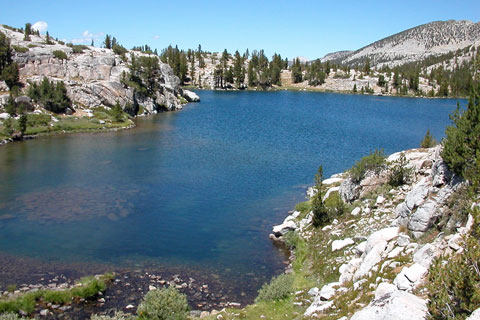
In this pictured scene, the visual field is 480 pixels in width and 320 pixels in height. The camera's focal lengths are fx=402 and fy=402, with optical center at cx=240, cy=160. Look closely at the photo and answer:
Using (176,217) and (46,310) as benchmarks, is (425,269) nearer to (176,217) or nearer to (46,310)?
(46,310)

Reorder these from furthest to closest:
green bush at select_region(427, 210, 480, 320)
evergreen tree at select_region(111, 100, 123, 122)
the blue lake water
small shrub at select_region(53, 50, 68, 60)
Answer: small shrub at select_region(53, 50, 68, 60) < evergreen tree at select_region(111, 100, 123, 122) < the blue lake water < green bush at select_region(427, 210, 480, 320)

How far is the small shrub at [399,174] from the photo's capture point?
2567 centimetres

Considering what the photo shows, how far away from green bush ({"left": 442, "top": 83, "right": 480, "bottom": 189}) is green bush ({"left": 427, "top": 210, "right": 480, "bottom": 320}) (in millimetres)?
6945

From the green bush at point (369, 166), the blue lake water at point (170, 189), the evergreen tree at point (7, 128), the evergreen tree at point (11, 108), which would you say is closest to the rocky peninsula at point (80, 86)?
the evergreen tree at point (11, 108)

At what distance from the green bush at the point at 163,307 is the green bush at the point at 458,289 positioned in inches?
432

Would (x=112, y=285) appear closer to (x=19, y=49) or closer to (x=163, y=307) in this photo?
(x=163, y=307)

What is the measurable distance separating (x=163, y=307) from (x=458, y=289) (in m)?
12.0

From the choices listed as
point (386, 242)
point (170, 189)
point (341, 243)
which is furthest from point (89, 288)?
point (170, 189)

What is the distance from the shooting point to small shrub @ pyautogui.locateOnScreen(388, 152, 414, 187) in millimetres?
25672

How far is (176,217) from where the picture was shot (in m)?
32.6

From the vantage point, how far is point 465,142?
17.7 meters

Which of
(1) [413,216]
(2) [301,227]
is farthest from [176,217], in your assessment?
(1) [413,216]

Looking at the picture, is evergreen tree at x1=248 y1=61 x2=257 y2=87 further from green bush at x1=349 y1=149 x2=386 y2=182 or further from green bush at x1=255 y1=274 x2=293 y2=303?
green bush at x1=255 y1=274 x2=293 y2=303

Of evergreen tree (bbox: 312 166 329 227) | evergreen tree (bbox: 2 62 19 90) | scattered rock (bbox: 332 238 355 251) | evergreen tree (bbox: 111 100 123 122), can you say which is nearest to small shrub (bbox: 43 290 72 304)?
scattered rock (bbox: 332 238 355 251)
